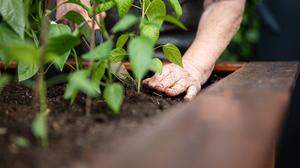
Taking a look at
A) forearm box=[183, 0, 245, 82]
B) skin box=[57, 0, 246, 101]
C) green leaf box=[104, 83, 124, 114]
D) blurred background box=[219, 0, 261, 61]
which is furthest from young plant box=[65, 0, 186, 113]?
blurred background box=[219, 0, 261, 61]

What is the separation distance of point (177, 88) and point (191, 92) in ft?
0.10

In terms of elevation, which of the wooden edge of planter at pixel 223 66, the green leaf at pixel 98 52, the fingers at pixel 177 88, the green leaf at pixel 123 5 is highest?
the green leaf at pixel 98 52

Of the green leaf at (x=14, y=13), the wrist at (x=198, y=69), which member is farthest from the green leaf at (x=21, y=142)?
the wrist at (x=198, y=69)

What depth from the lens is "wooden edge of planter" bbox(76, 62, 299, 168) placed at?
1.43ft

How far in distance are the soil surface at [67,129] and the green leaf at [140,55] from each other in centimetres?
6

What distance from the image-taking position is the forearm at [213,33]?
1.12 meters

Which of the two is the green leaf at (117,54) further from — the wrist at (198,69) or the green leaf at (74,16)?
the wrist at (198,69)

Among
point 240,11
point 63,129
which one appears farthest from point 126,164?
point 240,11

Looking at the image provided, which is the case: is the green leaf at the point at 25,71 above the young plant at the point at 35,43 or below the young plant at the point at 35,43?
below

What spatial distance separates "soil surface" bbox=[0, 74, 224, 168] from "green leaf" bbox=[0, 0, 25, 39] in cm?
13

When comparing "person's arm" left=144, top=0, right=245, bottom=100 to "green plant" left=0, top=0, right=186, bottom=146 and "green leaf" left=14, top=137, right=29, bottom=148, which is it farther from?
"green leaf" left=14, top=137, right=29, bottom=148

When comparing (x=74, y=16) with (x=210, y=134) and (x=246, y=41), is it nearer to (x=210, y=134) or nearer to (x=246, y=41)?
(x=210, y=134)

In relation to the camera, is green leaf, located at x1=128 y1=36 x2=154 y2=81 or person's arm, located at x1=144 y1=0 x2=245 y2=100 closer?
green leaf, located at x1=128 y1=36 x2=154 y2=81

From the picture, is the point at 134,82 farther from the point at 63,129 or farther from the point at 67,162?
the point at 67,162
